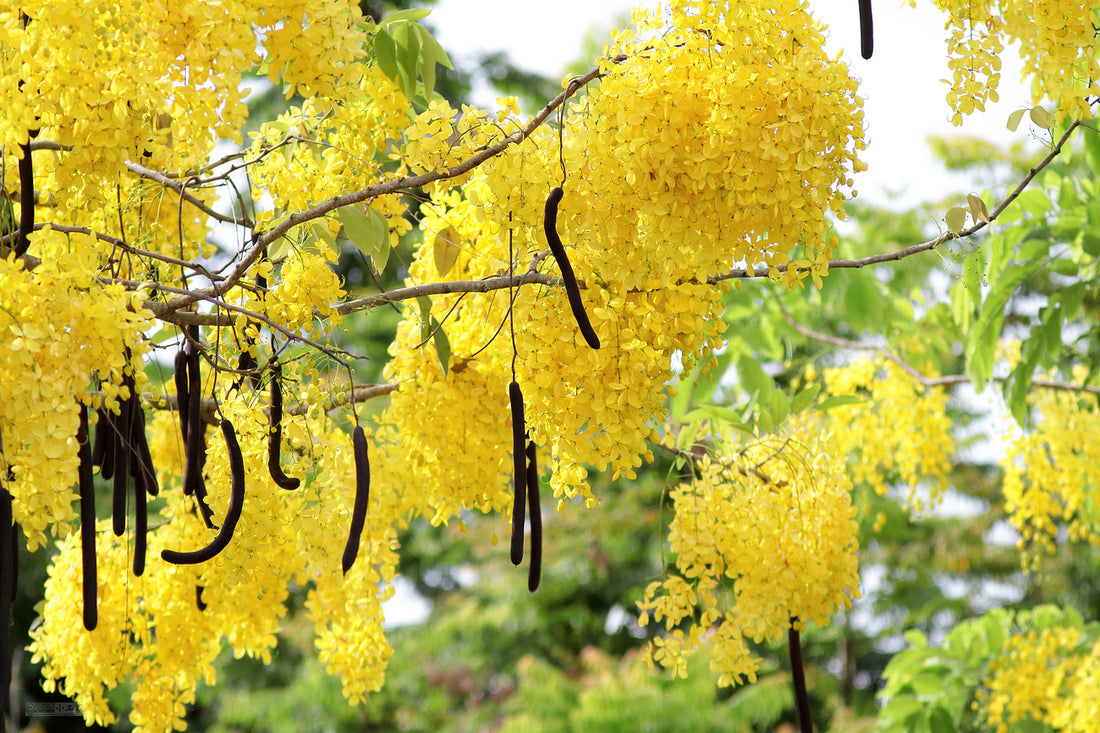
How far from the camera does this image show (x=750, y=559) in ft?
9.09

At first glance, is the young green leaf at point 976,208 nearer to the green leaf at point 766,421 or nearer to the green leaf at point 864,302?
the green leaf at point 766,421

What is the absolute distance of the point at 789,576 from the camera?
276 cm

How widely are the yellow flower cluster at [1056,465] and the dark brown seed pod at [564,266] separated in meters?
3.45

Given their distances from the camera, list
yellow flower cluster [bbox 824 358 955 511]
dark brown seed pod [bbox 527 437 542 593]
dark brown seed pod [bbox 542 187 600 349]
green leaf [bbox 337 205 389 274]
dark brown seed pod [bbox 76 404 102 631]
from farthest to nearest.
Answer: yellow flower cluster [bbox 824 358 955 511] < green leaf [bbox 337 205 389 274] < dark brown seed pod [bbox 527 437 542 593] < dark brown seed pod [bbox 542 187 600 349] < dark brown seed pod [bbox 76 404 102 631]

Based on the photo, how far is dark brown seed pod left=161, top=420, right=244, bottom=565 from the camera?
1.96 meters

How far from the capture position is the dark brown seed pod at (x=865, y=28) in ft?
6.36

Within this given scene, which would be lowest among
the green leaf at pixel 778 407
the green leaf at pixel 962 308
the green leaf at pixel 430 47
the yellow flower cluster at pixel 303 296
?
the green leaf at pixel 778 407

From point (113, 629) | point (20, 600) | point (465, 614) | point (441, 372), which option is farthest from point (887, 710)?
point (20, 600)

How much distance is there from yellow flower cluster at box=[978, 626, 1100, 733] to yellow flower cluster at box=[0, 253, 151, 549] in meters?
4.26

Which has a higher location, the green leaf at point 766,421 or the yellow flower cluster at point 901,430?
the yellow flower cluster at point 901,430

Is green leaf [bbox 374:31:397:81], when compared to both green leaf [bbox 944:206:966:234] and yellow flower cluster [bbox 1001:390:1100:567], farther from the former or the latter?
yellow flower cluster [bbox 1001:390:1100:567]

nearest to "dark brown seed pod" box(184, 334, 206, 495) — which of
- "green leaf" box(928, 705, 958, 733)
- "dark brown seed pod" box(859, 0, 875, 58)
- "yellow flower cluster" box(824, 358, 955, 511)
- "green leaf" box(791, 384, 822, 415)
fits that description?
"dark brown seed pod" box(859, 0, 875, 58)

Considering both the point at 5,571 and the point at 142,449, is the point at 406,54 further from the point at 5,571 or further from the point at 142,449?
the point at 5,571

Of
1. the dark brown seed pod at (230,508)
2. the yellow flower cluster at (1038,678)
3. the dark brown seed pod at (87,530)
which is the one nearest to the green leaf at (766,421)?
the dark brown seed pod at (230,508)
